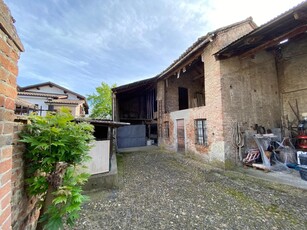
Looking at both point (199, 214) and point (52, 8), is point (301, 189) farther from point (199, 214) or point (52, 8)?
point (52, 8)

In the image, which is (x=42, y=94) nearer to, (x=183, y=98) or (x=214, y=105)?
(x=183, y=98)

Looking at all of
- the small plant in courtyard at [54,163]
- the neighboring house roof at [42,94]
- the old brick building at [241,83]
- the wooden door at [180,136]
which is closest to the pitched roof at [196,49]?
the old brick building at [241,83]

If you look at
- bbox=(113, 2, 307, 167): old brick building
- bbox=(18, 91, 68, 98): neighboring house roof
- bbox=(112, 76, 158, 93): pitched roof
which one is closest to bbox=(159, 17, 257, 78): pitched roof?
bbox=(113, 2, 307, 167): old brick building

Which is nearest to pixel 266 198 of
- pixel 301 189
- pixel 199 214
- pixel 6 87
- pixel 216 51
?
pixel 301 189

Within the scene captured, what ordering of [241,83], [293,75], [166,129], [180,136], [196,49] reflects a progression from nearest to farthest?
[241,83]
[196,49]
[293,75]
[180,136]
[166,129]

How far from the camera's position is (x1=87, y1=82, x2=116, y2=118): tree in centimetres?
2497

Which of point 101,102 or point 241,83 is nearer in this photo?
point 241,83

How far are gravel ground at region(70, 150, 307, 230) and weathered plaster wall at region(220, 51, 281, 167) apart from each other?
2058mm

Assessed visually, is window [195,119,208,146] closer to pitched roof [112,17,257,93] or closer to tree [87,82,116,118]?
pitched roof [112,17,257,93]

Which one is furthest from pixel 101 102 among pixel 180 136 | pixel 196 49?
pixel 196 49

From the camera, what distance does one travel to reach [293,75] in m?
8.00

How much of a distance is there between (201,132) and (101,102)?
2174cm

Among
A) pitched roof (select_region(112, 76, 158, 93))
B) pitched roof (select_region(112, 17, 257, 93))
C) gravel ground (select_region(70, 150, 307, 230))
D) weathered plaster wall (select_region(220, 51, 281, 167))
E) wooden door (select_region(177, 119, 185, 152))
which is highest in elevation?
pitched roof (select_region(112, 17, 257, 93))

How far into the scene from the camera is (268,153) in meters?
6.19
